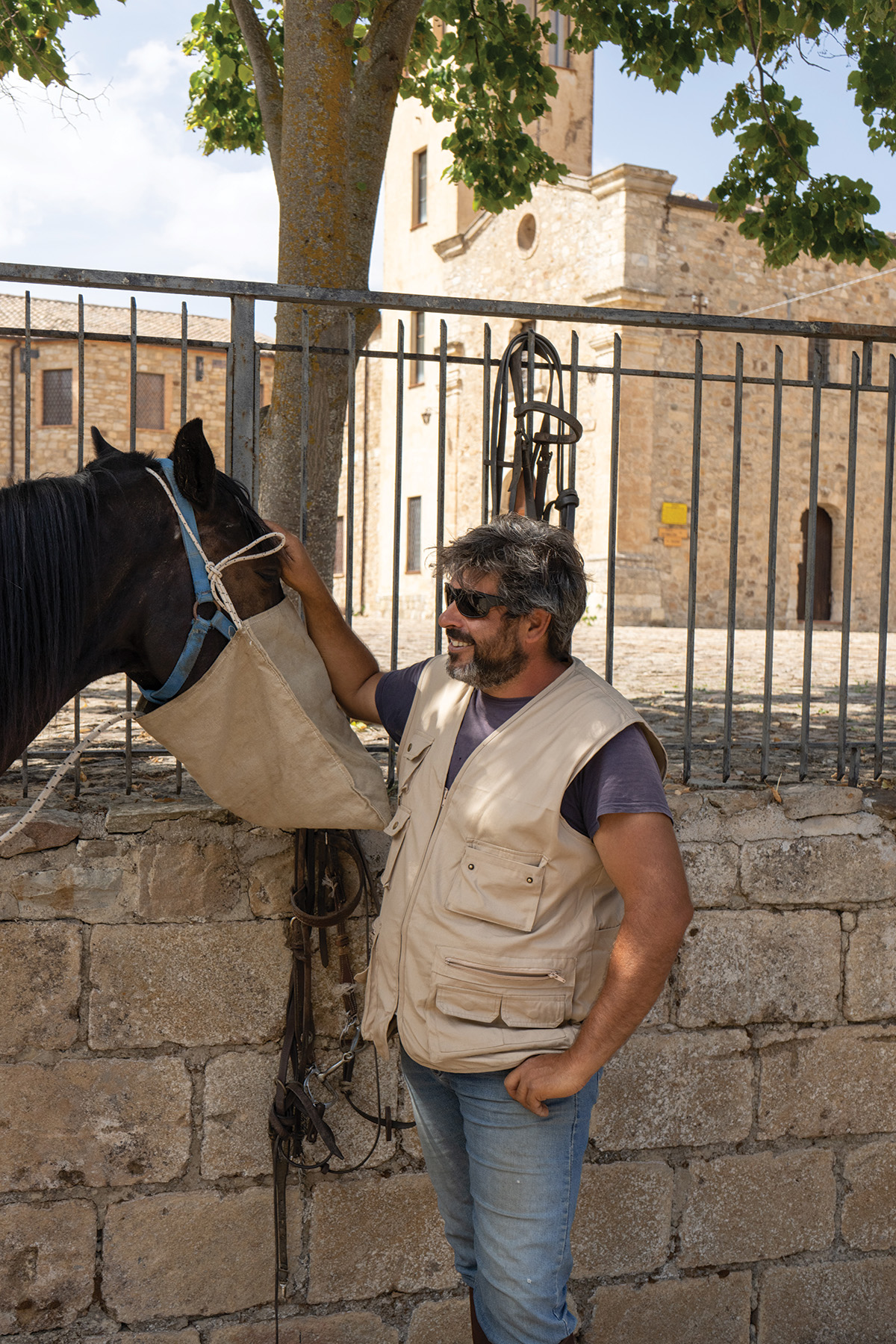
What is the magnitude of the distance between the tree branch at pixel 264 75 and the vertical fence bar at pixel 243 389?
2413 millimetres

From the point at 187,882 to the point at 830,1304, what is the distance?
241cm

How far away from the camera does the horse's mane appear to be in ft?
6.40

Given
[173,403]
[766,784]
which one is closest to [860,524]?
A: [173,403]

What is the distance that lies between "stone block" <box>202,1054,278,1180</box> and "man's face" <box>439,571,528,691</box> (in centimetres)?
143

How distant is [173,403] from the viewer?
2828 centimetres

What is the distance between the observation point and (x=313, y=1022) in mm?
2834

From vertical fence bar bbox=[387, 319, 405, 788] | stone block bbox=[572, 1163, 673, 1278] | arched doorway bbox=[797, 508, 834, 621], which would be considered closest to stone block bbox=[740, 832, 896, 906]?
stone block bbox=[572, 1163, 673, 1278]

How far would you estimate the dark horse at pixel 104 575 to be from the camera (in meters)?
1.96

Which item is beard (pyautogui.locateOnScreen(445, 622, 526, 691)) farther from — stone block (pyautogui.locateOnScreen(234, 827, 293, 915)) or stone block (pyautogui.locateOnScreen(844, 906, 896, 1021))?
stone block (pyautogui.locateOnScreen(844, 906, 896, 1021))

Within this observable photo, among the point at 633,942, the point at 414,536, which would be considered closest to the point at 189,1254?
the point at 633,942

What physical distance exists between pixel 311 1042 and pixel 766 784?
157 centimetres

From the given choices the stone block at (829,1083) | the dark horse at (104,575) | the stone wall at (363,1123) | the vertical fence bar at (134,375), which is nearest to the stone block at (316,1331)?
the stone wall at (363,1123)

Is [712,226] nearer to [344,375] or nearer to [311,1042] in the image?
[344,375]

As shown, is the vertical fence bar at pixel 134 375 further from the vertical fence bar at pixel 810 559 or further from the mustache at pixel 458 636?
the vertical fence bar at pixel 810 559
